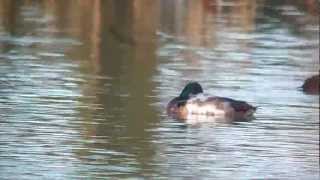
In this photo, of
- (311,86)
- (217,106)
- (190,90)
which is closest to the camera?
(217,106)

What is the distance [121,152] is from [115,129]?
180cm

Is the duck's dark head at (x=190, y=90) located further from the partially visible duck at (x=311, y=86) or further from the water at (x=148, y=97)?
the partially visible duck at (x=311, y=86)

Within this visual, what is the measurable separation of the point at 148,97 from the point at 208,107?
1.32 m

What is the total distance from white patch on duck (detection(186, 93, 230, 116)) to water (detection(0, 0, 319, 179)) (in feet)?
1.37

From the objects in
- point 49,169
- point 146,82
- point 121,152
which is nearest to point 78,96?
point 146,82

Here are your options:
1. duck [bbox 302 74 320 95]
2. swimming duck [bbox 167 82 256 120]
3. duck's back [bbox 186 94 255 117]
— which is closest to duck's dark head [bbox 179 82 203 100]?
swimming duck [bbox 167 82 256 120]

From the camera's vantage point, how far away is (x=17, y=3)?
4553cm

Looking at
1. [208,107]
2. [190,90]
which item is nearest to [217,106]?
[208,107]

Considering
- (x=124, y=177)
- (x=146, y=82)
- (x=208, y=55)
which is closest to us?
(x=124, y=177)

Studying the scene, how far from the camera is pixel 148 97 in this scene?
19.5 metres

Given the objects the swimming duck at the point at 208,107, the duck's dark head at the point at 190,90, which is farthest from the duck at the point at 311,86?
the swimming duck at the point at 208,107

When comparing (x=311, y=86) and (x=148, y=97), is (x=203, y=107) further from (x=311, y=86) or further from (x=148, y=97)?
(x=311, y=86)

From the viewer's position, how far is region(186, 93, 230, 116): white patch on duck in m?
18.3

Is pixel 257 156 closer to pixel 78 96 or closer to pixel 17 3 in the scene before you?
pixel 78 96
